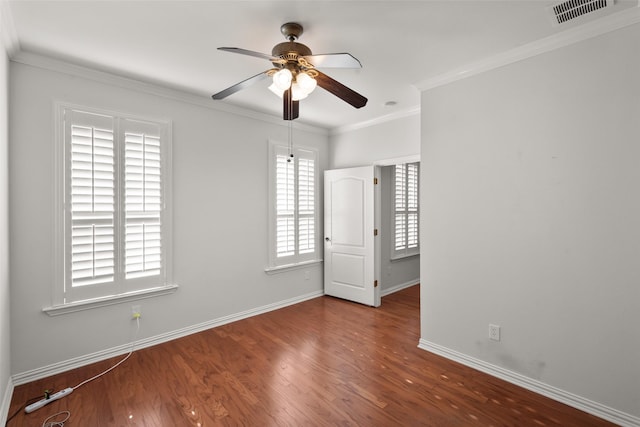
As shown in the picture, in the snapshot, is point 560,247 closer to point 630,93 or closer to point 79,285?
point 630,93

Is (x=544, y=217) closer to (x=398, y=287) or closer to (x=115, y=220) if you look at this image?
(x=398, y=287)

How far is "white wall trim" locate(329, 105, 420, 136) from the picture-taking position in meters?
3.79

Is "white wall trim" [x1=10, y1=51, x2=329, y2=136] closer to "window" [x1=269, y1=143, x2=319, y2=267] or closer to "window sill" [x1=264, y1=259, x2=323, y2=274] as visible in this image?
"window" [x1=269, y1=143, x2=319, y2=267]

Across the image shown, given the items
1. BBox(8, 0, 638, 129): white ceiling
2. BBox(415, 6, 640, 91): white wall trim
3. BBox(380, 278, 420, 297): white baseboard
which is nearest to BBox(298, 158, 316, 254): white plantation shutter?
BBox(380, 278, 420, 297): white baseboard

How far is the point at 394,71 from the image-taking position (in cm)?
278

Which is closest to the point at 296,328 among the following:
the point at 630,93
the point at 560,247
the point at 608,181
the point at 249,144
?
the point at 249,144

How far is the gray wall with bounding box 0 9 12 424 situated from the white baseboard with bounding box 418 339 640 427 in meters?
3.36

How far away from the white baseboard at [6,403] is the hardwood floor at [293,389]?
0.04 metres

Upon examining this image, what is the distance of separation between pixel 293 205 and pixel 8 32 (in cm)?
311

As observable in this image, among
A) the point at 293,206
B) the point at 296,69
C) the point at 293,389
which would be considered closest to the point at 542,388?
the point at 293,389

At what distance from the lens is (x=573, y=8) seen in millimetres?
1901

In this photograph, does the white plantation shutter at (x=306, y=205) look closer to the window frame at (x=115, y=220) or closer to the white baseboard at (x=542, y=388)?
the window frame at (x=115, y=220)

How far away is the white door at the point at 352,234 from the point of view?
13.8 ft

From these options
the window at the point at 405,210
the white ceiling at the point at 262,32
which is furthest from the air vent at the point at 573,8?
the window at the point at 405,210
